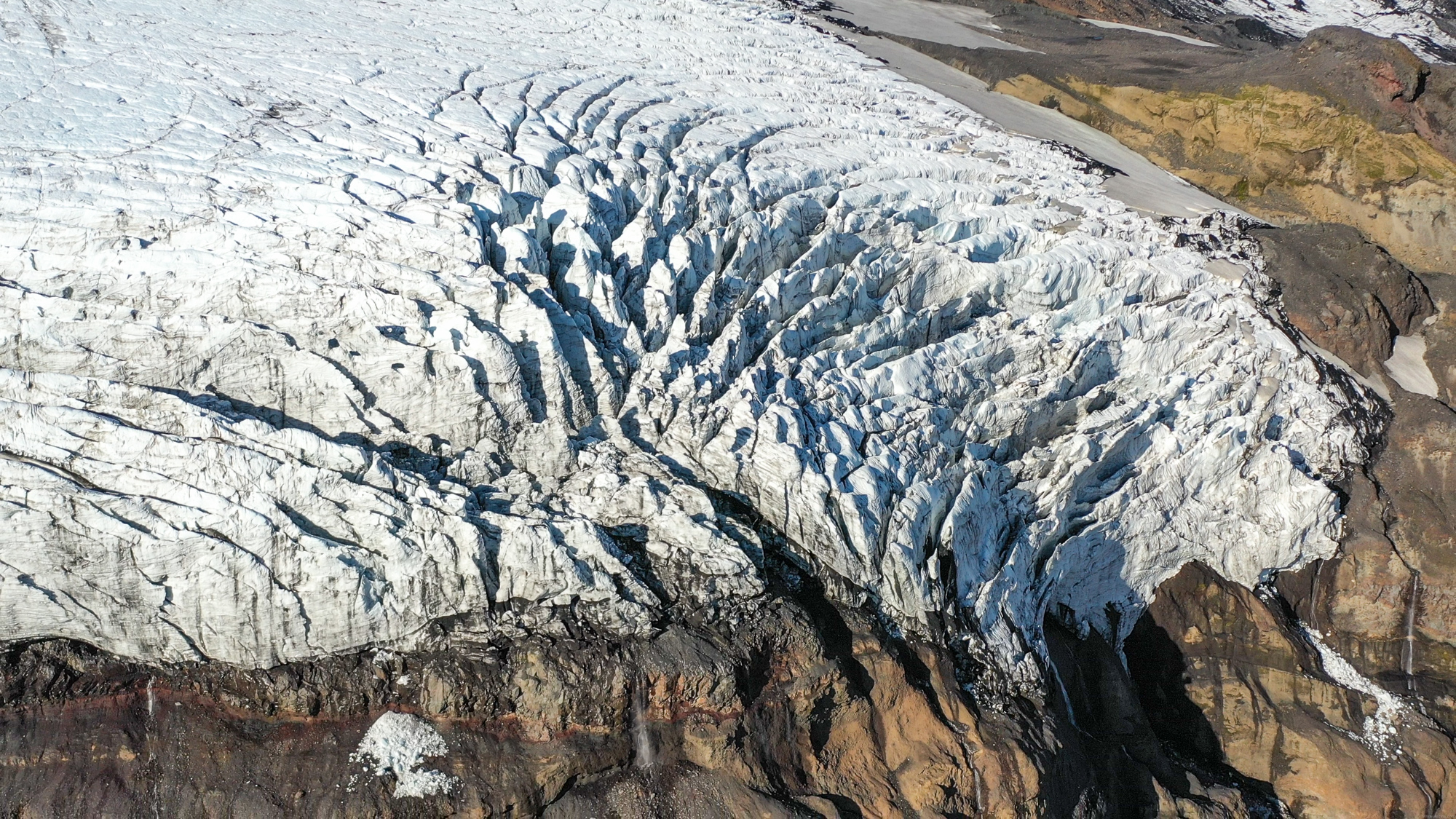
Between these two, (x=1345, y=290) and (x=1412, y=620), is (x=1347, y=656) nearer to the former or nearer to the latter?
(x=1412, y=620)

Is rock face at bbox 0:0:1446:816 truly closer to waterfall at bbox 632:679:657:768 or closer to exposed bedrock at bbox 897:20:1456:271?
waterfall at bbox 632:679:657:768

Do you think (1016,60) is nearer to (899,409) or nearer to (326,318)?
(899,409)

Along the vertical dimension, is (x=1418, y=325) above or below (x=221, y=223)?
below

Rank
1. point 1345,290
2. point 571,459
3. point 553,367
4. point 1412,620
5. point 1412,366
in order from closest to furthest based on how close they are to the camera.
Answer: point 571,459 → point 553,367 → point 1412,620 → point 1412,366 → point 1345,290

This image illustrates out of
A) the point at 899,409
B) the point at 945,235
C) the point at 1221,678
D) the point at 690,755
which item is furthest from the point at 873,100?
the point at 690,755

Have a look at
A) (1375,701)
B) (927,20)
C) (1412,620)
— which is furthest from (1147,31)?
(1375,701)

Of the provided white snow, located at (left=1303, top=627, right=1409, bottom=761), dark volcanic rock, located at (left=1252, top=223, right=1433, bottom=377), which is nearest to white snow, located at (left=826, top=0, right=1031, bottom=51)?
dark volcanic rock, located at (left=1252, top=223, right=1433, bottom=377)
